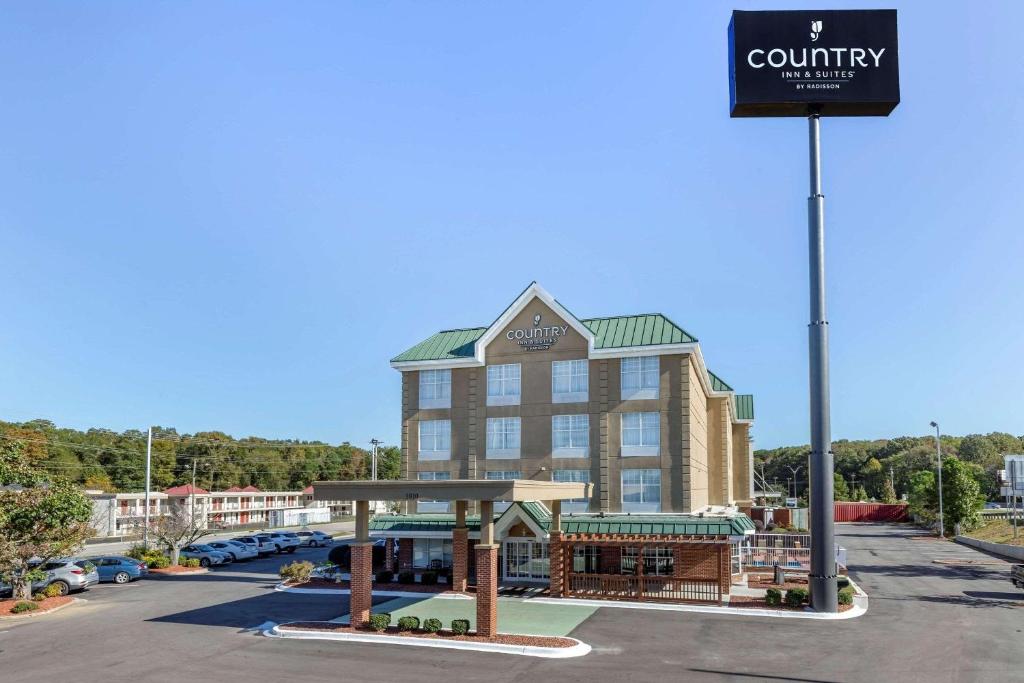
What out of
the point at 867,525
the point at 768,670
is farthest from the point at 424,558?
the point at 867,525

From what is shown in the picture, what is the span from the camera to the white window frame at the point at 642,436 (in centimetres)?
3934

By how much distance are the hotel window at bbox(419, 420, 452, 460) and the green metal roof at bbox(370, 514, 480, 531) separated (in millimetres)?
3650

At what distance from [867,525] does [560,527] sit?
6973cm

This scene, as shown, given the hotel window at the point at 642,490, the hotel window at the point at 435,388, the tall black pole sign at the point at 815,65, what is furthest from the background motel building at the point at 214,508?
the tall black pole sign at the point at 815,65

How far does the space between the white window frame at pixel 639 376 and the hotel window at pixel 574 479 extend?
13.5 feet

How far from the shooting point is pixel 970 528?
70750mm

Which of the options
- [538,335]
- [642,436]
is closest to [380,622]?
[642,436]

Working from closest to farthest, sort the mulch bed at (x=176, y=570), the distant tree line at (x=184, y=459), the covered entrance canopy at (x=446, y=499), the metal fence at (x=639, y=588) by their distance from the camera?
the covered entrance canopy at (x=446, y=499) → the metal fence at (x=639, y=588) → the mulch bed at (x=176, y=570) → the distant tree line at (x=184, y=459)

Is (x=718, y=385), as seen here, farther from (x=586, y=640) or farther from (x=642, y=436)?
(x=586, y=640)

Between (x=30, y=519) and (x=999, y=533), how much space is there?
2580 inches

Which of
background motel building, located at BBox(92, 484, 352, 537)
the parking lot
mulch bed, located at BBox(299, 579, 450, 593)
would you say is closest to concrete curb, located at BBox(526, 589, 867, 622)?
the parking lot

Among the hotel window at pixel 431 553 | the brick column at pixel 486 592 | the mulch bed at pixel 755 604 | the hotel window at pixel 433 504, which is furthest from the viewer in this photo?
the hotel window at pixel 433 504

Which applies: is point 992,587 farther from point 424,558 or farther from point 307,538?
point 307,538

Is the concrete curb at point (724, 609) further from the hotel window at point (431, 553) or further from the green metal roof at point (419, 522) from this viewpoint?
the hotel window at point (431, 553)
